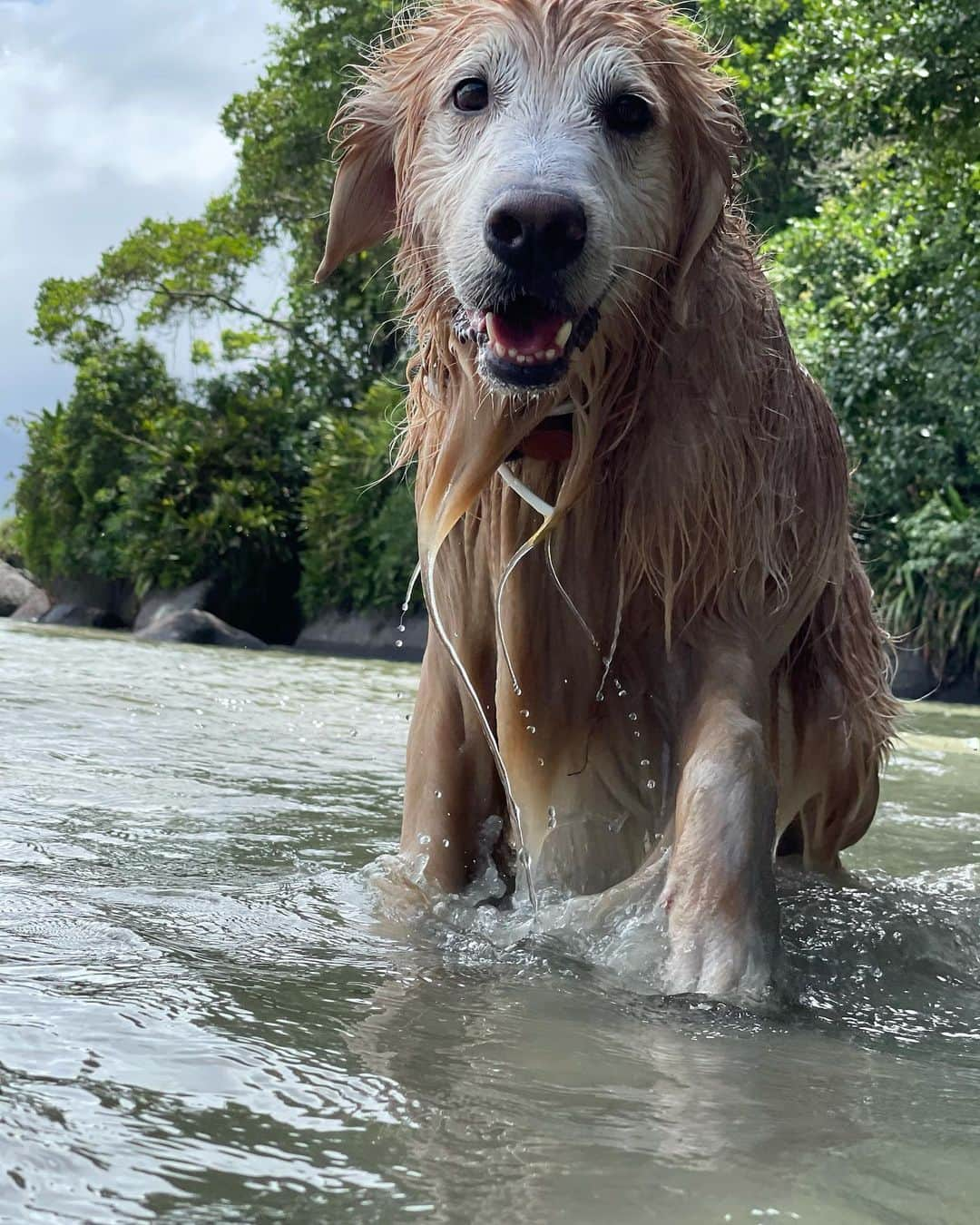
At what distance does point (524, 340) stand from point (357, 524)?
19014 millimetres

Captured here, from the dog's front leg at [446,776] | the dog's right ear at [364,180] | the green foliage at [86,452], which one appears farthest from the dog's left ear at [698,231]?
the green foliage at [86,452]

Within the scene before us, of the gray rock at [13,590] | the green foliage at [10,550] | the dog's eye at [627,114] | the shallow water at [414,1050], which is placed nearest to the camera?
the shallow water at [414,1050]

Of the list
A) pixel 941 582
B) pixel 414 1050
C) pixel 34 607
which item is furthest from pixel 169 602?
pixel 414 1050

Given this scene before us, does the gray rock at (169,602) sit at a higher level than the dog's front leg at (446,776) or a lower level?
higher

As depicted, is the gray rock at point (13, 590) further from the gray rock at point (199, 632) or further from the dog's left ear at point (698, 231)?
the dog's left ear at point (698, 231)

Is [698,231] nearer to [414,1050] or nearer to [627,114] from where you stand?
[627,114]

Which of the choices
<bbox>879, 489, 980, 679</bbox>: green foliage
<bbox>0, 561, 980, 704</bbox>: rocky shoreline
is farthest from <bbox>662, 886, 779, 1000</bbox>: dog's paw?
<bbox>0, 561, 980, 704</bbox>: rocky shoreline

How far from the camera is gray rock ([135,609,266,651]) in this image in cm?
1833

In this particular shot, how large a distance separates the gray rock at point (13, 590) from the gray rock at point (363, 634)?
5.24m

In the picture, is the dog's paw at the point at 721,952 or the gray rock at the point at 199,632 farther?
the gray rock at the point at 199,632

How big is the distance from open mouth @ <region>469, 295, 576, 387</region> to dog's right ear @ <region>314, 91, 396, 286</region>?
0.64 meters

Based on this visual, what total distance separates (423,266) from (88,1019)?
167cm

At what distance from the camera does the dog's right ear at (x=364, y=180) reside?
332 centimetres

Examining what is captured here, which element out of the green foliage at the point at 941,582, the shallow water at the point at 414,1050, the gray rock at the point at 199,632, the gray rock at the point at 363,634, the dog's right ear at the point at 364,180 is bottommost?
the shallow water at the point at 414,1050
